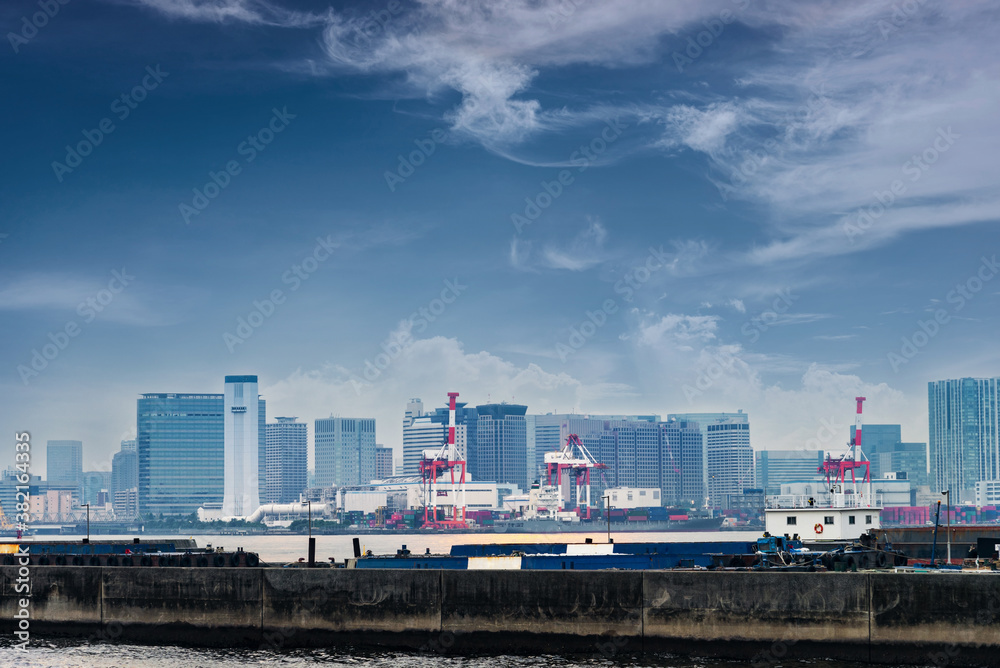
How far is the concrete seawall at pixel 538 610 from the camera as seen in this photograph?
118 feet

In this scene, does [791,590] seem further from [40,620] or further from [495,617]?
[40,620]

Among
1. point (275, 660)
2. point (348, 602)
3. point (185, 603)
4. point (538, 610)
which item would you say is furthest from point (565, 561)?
point (185, 603)

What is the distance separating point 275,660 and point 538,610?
1034 centimetres

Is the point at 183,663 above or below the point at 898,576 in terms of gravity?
below

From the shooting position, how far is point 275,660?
4019cm

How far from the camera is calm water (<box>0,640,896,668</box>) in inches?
1471

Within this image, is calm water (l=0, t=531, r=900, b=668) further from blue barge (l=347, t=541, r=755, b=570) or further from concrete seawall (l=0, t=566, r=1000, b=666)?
blue barge (l=347, t=541, r=755, b=570)

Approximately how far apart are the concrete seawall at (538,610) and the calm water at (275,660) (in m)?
0.63

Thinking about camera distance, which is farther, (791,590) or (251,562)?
(251,562)

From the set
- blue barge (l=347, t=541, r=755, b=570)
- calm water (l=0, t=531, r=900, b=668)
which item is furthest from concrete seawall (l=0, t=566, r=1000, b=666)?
blue barge (l=347, t=541, r=755, b=570)

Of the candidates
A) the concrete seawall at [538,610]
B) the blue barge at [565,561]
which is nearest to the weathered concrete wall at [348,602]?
the concrete seawall at [538,610]

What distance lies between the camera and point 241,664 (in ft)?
130

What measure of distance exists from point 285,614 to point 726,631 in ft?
58.2

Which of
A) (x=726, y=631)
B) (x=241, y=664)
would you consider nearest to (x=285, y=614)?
(x=241, y=664)
